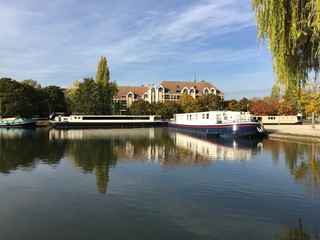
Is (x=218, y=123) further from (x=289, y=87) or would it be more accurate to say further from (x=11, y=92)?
(x=11, y=92)

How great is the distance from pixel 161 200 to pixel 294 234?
4.94 metres

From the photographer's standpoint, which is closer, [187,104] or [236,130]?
[236,130]

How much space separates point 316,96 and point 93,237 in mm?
42234

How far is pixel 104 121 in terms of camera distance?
7838 centimetres

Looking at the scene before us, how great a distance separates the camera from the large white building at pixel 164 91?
11519 cm

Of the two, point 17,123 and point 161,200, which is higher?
point 17,123

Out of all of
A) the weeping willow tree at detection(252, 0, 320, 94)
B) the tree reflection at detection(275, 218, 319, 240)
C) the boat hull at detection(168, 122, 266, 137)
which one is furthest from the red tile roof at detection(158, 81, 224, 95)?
the tree reflection at detection(275, 218, 319, 240)

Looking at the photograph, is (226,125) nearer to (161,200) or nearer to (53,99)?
(161,200)

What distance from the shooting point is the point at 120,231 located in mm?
9078

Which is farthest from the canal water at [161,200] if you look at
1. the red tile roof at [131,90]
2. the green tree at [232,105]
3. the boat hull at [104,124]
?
the red tile roof at [131,90]

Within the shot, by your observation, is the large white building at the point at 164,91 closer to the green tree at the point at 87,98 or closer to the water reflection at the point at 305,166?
the green tree at the point at 87,98

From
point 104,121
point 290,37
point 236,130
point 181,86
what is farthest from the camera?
point 181,86

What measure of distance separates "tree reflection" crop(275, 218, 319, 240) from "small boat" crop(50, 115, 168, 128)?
70.4 m

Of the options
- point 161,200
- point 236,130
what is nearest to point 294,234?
point 161,200
